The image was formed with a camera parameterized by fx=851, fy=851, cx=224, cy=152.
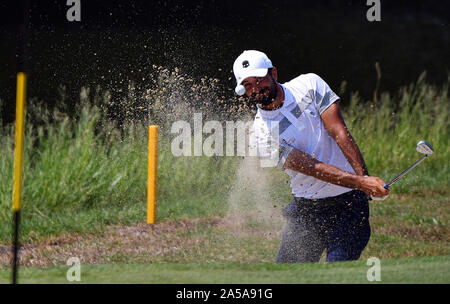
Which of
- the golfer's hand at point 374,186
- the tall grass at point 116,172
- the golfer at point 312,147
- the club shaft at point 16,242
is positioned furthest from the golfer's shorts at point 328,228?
the tall grass at point 116,172

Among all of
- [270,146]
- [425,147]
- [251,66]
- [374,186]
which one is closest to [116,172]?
[270,146]

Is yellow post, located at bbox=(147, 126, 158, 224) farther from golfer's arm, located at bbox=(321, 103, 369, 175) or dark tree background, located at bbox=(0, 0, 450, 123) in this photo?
golfer's arm, located at bbox=(321, 103, 369, 175)

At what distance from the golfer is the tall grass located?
122 inches

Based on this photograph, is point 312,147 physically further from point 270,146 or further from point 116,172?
point 116,172

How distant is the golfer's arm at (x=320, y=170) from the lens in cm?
527

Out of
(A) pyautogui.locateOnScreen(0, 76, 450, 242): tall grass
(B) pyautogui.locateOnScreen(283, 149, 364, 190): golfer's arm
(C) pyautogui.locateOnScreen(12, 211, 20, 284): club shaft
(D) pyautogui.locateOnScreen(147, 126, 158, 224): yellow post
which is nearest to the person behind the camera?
(C) pyautogui.locateOnScreen(12, 211, 20, 284): club shaft

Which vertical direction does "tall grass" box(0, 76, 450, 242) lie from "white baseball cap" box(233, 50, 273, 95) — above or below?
below

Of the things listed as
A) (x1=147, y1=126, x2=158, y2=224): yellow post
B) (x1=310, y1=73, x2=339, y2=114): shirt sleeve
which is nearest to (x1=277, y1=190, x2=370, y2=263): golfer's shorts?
(x1=310, y1=73, x2=339, y2=114): shirt sleeve

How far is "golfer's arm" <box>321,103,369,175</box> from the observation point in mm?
5453

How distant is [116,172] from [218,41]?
14.8 feet

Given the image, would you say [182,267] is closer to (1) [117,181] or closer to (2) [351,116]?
(1) [117,181]

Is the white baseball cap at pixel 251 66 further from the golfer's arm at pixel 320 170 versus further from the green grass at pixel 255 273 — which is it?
the green grass at pixel 255 273

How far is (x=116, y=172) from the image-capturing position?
9281mm
